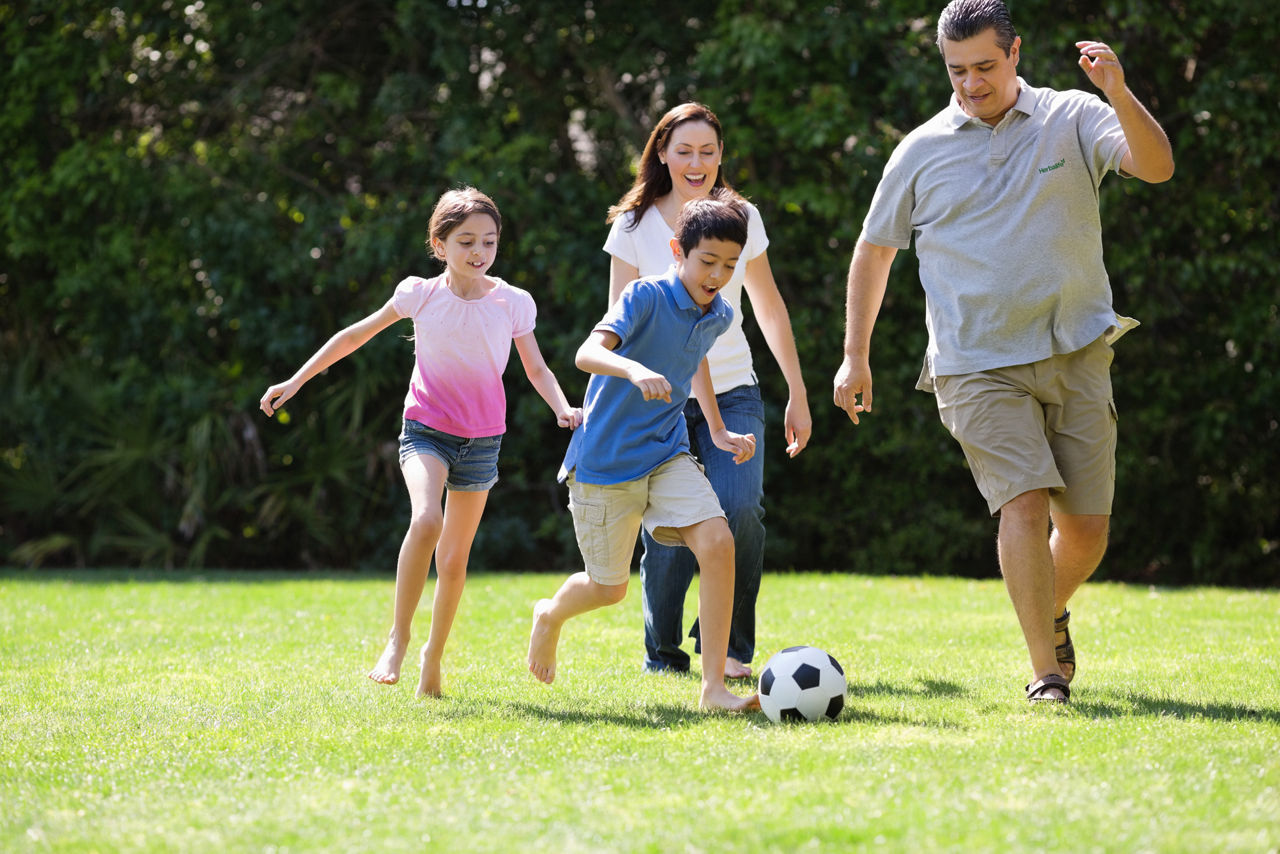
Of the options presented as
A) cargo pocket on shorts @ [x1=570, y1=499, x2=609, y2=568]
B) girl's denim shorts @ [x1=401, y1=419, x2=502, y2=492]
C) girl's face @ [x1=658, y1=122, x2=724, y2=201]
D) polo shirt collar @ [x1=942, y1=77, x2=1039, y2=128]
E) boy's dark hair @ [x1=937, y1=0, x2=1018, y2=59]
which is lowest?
cargo pocket on shorts @ [x1=570, y1=499, x2=609, y2=568]

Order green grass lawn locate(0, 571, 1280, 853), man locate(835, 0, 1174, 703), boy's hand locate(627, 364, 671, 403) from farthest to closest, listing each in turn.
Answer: man locate(835, 0, 1174, 703) < boy's hand locate(627, 364, 671, 403) < green grass lawn locate(0, 571, 1280, 853)

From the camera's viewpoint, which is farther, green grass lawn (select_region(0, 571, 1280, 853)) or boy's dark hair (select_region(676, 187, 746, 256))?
boy's dark hair (select_region(676, 187, 746, 256))

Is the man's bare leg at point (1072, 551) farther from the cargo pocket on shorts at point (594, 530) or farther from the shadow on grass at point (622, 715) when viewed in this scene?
the cargo pocket on shorts at point (594, 530)

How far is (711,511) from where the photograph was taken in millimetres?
4492

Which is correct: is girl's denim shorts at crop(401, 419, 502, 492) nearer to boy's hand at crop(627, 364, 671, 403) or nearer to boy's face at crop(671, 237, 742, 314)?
boy's face at crop(671, 237, 742, 314)

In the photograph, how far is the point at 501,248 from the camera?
11.0 m

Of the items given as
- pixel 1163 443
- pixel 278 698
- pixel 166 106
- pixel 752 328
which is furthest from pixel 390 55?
pixel 278 698

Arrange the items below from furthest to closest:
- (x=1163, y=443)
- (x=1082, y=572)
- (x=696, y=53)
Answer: (x=696, y=53)
(x=1163, y=443)
(x=1082, y=572)

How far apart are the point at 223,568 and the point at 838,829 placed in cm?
947

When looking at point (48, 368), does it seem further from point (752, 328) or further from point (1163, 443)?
point (1163, 443)

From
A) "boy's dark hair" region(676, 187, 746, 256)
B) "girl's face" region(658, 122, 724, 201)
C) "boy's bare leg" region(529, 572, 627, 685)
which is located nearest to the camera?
"boy's dark hair" region(676, 187, 746, 256)

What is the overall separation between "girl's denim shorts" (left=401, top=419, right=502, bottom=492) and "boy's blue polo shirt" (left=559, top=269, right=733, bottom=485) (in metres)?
0.51

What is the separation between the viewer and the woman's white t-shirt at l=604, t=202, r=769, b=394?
5.23m

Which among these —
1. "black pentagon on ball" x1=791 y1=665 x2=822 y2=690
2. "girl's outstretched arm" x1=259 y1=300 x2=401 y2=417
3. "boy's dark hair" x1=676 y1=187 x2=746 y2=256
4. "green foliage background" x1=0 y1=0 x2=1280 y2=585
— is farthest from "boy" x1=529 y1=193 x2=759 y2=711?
"green foliage background" x1=0 y1=0 x2=1280 y2=585
